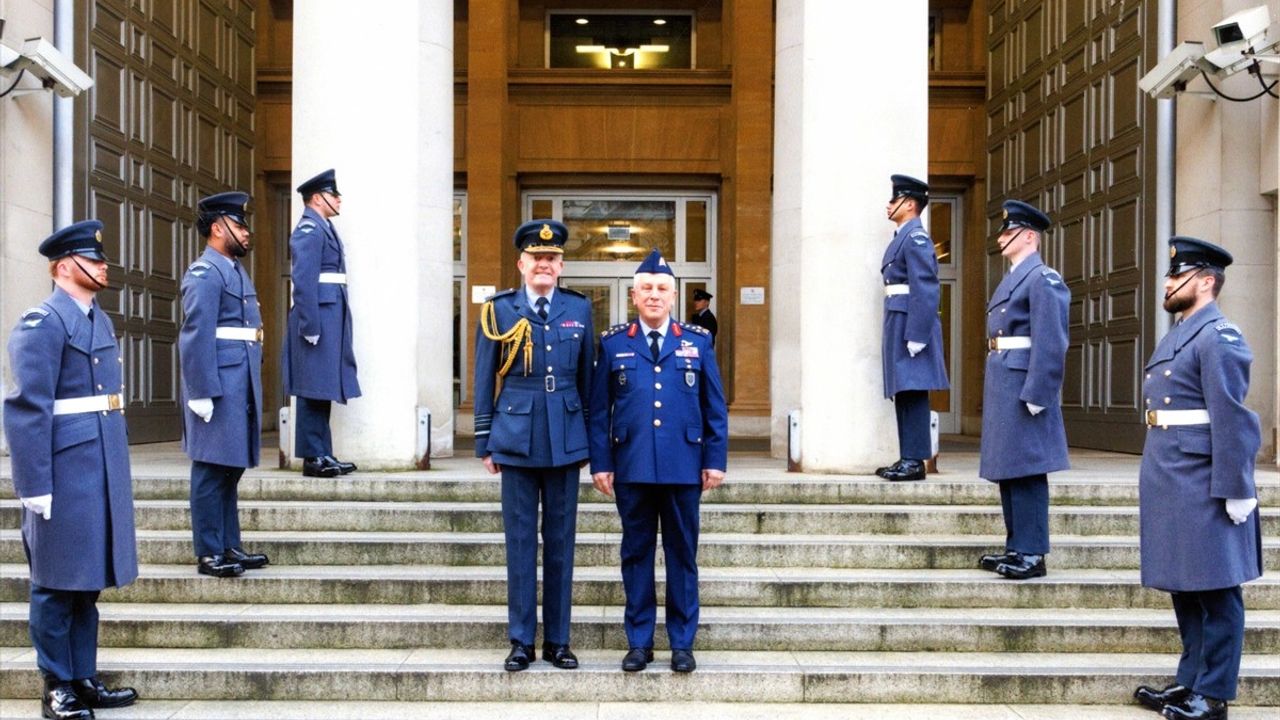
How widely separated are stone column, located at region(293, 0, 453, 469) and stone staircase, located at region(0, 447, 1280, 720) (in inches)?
41.0

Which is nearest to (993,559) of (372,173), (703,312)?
(372,173)

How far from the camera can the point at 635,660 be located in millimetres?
5316

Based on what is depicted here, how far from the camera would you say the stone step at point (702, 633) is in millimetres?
5762

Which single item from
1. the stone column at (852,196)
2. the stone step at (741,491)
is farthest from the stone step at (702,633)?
the stone column at (852,196)

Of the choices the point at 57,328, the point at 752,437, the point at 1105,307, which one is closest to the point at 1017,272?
the point at 57,328

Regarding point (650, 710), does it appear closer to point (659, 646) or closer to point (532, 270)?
point (659, 646)

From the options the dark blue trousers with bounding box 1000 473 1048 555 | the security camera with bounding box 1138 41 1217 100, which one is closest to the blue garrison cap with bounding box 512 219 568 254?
the dark blue trousers with bounding box 1000 473 1048 555

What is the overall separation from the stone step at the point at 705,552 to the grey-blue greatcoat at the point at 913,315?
1.54 meters

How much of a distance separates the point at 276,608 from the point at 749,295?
30.5 ft

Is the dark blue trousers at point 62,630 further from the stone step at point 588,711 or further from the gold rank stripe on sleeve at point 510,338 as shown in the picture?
the gold rank stripe on sleeve at point 510,338

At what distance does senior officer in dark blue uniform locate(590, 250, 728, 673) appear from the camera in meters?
5.24

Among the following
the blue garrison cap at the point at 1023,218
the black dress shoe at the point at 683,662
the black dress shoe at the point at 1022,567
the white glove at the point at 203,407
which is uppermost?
the blue garrison cap at the point at 1023,218

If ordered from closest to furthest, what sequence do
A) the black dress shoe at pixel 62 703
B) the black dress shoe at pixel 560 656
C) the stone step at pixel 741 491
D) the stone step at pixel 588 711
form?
the black dress shoe at pixel 62 703 → the stone step at pixel 588 711 → the black dress shoe at pixel 560 656 → the stone step at pixel 741 491

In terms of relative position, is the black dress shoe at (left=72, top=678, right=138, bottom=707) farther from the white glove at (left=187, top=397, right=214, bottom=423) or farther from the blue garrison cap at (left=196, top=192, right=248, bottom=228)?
the blue garrison cap at (left=196, top=192, right=248, bottom=228)
